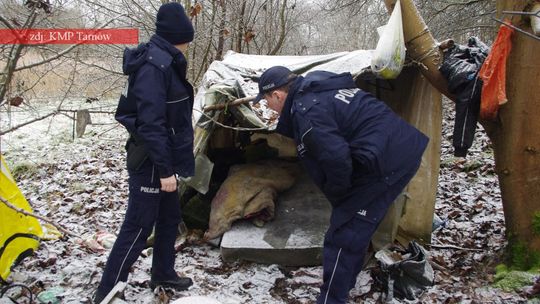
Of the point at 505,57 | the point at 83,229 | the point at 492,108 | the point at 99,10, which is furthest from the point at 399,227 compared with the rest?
the point at 99,10

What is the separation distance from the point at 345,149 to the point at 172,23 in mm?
1522

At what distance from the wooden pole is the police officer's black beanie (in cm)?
183

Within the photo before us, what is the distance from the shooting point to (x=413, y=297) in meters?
3.54

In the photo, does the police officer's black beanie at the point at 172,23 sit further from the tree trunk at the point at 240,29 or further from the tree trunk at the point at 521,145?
the tree trunk at the point at 240,29

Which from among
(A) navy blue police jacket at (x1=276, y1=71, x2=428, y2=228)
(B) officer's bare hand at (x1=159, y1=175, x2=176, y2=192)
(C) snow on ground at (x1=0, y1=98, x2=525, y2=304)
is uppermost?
(A) navy blue police jacket at (x1=276, y1=71, x2=428, y2=228)

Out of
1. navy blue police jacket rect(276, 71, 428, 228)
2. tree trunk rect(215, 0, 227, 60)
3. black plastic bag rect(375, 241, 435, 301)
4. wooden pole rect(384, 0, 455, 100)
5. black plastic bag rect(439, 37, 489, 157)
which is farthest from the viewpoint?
tree trunk rect(215, 0, 227, 60)

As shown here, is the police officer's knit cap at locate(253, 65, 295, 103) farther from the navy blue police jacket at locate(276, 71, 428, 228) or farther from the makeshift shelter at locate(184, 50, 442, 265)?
the makeshift shelter at locate(184, 50, 442, 265)

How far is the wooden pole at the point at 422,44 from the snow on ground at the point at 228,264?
1.63m

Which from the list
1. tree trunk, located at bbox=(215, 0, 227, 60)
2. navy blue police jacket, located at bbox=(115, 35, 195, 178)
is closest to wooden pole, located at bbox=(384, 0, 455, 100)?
navy blue police jacket, located at bbox=(115, 35, 195, 178)

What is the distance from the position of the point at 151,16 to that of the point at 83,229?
5253 millimetres

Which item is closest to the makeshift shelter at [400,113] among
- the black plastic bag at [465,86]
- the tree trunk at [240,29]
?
the black plastic bag at [465,86]

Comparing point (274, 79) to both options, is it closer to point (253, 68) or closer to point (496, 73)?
point (496, 73)

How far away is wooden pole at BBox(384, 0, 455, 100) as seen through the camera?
12.2ft

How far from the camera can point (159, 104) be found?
294 cm
